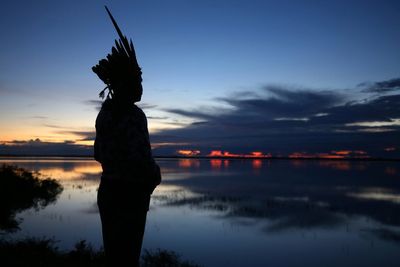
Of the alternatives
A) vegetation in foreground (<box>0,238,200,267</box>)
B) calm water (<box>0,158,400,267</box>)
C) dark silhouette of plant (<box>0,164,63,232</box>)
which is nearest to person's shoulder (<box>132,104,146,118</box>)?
vegetation in foreground (<box>0,238,200,267</box>)

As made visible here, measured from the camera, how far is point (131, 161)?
3.55 metres

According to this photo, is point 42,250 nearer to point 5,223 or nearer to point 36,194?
point 5,223

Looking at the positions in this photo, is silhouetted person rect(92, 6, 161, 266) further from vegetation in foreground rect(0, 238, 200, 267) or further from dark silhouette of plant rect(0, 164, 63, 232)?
dark silhouette of plant rect(0, 164, 63, 232)

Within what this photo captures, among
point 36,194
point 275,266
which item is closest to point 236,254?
point 275,266

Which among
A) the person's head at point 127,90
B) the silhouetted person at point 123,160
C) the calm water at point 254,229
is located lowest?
the calm water at point 254,229

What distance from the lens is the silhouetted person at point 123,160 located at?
11.8 ft

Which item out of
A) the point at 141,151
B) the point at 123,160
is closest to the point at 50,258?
the point at 123,160

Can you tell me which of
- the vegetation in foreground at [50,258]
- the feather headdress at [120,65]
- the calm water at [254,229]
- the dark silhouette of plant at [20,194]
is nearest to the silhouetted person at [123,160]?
the feather headdress at [120,65]

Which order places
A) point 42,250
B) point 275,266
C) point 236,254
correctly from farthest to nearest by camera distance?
point 236,254
point 275,266
point 42,250

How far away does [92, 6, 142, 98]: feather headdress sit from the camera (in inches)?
148

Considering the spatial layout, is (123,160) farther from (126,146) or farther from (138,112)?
(138,112)

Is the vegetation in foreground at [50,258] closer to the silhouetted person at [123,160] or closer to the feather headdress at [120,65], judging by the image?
the silhouetted person at [123,160]

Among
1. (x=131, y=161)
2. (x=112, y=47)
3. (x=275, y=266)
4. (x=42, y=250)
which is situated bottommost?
(x=275, y=266)

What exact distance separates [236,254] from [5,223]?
11009mm
